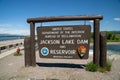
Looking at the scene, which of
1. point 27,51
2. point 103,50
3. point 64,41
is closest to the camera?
point 103,50

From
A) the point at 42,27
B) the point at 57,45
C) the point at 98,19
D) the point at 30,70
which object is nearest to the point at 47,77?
the point at 30,70

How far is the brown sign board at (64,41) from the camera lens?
8.67 metres

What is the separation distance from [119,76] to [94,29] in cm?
239

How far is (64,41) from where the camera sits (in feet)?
29.4

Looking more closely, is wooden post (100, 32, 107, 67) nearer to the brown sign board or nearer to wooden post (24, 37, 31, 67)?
the brown sign board

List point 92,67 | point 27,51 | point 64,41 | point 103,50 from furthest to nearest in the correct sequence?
point 27,51 → point 64,41 → point 103,50 → point 92,67

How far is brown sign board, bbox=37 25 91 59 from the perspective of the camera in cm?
867

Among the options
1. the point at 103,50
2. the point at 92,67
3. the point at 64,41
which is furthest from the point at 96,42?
the point at 64,41

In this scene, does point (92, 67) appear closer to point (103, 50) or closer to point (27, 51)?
point (103, 50)

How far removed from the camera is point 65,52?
29.4 feet

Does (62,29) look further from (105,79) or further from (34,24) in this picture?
(105,79)

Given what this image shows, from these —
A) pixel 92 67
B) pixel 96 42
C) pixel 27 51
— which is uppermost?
pixel 96 42

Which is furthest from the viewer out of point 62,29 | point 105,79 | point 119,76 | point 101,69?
point 62,29

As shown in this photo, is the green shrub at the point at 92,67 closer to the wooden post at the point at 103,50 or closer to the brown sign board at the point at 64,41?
the wooden post at the point at 103,50
